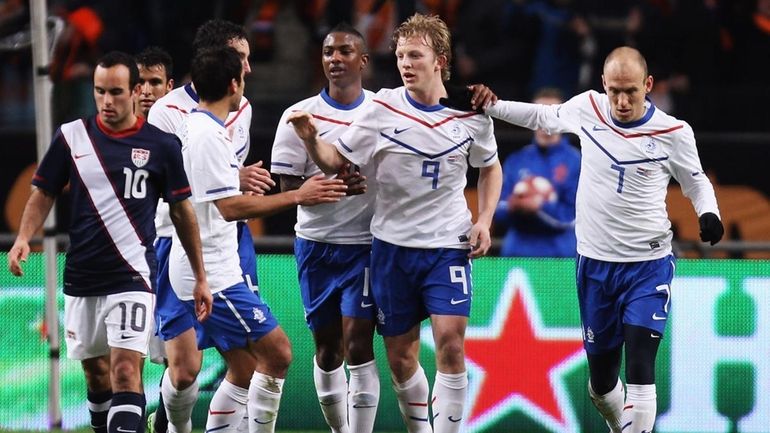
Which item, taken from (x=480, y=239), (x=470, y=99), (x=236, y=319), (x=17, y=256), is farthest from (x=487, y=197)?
(x=17, y=256)

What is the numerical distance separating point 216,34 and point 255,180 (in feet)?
3.25

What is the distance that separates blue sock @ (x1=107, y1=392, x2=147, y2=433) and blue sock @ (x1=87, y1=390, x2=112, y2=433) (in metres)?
0.52

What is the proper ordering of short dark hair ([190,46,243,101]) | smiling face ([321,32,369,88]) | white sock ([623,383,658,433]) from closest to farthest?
short dark hair ([190,46,243,101]) → white sock ([623,383,658,433]) → smiling face ([321,32,369,88])

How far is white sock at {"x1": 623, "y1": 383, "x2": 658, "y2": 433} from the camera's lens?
7.84 meters

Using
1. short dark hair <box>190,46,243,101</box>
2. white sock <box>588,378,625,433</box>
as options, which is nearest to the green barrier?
white sock <box>588,378,625,433</box>

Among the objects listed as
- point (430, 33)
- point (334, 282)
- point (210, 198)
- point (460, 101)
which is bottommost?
point (334, 282)

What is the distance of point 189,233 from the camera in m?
7.31

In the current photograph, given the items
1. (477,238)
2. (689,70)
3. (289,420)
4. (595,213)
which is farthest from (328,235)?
(689,70)

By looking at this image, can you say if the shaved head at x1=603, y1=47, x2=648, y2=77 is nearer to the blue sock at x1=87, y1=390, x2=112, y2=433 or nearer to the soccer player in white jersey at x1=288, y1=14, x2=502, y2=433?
the soccer player in white jersey at x1=288, y1=14, x2=502, y2=433

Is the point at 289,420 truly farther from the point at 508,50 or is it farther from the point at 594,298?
the point at 508,50

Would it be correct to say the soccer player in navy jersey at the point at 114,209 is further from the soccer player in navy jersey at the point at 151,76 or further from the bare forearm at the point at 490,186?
the bare forearm at the point at 490,186

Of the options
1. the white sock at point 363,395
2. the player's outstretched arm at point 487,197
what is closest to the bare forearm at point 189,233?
the white sock at point 363,395

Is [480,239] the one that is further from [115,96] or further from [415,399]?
[115,96]

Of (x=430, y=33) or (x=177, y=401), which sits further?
(x=177, y=401)
